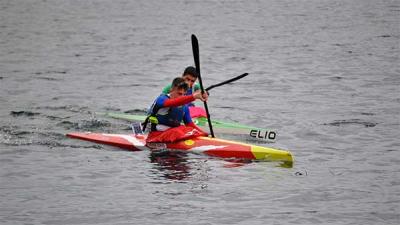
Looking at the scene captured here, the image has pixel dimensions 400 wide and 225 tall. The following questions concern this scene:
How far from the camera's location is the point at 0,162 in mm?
16219

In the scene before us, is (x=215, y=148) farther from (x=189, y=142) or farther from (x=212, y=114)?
(x=212, y=114)

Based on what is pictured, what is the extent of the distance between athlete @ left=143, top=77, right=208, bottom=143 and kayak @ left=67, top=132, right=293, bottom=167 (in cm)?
13

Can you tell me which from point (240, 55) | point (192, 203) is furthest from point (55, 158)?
point (240, 55)

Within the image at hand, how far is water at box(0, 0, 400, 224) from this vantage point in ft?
44.0

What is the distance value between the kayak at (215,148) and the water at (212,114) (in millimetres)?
168

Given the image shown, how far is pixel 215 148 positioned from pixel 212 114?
266 inches

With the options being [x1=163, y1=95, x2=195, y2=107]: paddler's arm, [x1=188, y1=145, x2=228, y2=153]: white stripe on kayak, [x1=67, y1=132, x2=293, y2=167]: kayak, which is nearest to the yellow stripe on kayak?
[x1=67, y1=132, x2=293, y2=167]: kayak

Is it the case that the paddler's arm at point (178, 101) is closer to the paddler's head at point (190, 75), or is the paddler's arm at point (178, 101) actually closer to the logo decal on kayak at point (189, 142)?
the logo decal on kayak at point (189, 142)

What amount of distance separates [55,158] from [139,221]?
179 inches

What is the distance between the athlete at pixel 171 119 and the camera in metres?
16.0

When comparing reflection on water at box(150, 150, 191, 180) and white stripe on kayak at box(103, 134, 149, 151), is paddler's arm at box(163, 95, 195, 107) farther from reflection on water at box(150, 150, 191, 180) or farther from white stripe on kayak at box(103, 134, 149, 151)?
white stripe on kayak at box(103, 134, 149, 151)

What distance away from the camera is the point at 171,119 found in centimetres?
1650

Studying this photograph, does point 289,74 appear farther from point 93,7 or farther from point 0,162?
point 93,7

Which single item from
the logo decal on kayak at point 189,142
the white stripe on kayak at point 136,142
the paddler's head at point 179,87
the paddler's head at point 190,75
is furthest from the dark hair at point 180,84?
the white stripe on kayak at point 136,142
